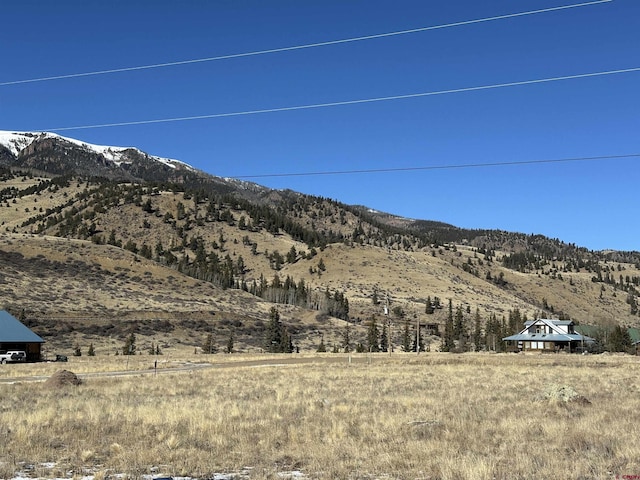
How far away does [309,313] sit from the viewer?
10844cm

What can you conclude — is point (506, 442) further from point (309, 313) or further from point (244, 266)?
point (244, 266)

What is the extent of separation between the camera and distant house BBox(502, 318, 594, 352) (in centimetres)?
9681

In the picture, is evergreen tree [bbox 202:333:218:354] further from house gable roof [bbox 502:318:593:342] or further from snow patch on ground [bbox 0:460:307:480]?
snow patch on ground [bbox 0:460:307:480]

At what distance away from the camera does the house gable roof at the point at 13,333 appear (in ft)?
168

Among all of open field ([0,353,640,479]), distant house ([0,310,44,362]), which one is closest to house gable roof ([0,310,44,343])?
distant house ([0,310,44,362])

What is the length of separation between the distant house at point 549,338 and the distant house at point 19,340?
2817 inches

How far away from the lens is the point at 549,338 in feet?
319

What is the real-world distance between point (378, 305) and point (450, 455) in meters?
124

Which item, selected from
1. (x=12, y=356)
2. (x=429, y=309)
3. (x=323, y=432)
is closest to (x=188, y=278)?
(x=429, y=309)

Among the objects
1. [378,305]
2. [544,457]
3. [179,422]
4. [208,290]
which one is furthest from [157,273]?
[544,457]

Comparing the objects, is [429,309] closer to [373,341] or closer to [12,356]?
[373,341]

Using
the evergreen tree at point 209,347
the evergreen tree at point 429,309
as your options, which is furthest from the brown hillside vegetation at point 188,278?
the evergreen tree at point 209,347

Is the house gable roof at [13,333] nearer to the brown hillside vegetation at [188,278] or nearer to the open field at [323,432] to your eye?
the brown hillside vegetation at [188,278]

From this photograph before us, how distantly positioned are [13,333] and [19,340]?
133cm
